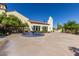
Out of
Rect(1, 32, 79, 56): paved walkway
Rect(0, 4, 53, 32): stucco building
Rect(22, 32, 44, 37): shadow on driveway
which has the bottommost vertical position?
Rect(1, 32, 79, 56): paved walkway

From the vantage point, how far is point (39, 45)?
589 cm

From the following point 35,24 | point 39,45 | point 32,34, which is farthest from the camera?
point 32,34

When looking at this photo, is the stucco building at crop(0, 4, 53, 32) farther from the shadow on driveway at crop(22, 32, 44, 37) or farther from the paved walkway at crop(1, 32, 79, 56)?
the paved walkway at crop(1, 32, 79, 56)

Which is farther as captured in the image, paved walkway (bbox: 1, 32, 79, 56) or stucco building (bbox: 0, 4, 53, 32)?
stucco building (bbox: 0, 4, 53, 32)

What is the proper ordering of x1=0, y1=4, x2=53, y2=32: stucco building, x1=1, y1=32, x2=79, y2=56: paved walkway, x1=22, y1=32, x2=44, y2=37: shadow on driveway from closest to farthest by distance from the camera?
x1=1, y1=32, x2=79, y2=56: paved walkway, x1=0, y1=4, x2=53, y2=32: stucco building, x1=22, y1=32, x2=44, y2=37: shadow on driveway

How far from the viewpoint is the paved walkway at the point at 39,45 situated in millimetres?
4793

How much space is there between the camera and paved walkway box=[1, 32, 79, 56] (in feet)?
15.7

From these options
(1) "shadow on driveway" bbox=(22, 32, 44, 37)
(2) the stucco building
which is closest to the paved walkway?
(1) "shadow on driveway" bbox=(22, 32, 44, 37)

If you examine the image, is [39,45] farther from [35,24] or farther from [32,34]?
[35,24]

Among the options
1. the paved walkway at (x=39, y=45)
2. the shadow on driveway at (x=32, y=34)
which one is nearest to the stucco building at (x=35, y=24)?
the shadow on driveway at (x=32, y=34)

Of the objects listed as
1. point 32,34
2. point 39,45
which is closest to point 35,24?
point 32,34

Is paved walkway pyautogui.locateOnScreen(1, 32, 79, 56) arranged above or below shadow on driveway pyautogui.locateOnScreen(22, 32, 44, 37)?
below

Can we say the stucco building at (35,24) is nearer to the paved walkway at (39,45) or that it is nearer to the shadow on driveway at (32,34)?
the shadow on driveway at (32,34)

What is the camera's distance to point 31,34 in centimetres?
641
